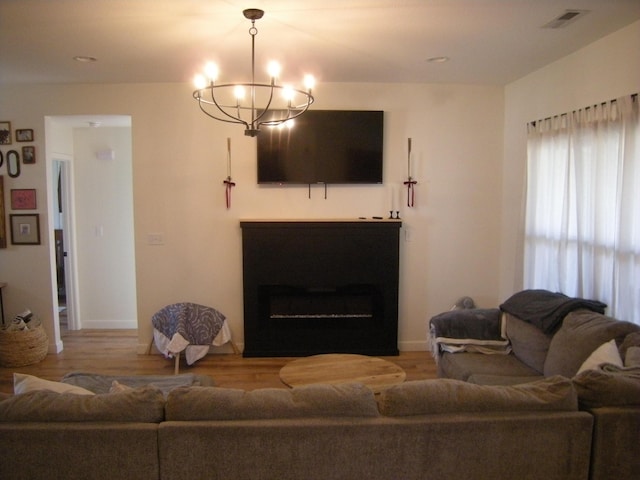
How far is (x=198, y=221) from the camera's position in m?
4.63

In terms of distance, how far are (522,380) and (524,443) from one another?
127 centimetres

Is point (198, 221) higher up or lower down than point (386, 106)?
lower down

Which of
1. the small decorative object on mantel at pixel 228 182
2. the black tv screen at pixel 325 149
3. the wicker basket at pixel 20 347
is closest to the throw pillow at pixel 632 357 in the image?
the black tv screen at pixel 325 149

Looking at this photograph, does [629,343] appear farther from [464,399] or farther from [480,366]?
[464,399]

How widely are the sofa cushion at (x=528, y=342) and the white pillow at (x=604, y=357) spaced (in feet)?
1.86

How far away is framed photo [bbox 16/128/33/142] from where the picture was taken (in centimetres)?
453

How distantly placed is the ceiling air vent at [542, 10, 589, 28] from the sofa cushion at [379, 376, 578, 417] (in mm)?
2138

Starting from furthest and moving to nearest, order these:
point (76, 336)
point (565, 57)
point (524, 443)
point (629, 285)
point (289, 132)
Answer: point (76, 336), point (289, 132), point (565, 57), point (629, 285), point (524, 443)

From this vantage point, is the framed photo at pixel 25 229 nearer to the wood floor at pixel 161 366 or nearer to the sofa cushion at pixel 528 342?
the wood floor at pixel 161 366

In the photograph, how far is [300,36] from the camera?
3115mm

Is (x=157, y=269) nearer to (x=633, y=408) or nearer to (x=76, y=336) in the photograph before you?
(x=76, y=336)

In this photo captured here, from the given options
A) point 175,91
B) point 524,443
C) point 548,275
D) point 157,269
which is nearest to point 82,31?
point 175,91

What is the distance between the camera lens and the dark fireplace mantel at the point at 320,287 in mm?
4496

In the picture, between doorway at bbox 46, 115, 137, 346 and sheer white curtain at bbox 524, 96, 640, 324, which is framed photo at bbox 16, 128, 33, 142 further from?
sheer white curtain at bbox 524, 96, 640, 324
